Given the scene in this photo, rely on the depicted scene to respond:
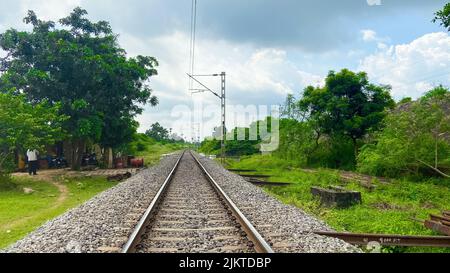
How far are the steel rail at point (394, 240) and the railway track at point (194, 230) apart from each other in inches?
61.1

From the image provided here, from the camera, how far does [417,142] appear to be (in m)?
14.6

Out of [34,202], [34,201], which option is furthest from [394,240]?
[34,201]

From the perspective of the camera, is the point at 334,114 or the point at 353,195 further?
the point at 334,114

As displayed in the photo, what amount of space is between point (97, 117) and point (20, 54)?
4.72 metres

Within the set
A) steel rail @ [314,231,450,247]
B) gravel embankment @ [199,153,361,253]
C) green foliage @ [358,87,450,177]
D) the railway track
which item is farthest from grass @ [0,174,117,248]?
green foliage @ [358,87,450,177]

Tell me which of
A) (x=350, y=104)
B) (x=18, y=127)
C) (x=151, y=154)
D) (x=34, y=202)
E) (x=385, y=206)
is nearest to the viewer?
(x=385, y=206)

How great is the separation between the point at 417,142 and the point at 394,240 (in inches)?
386

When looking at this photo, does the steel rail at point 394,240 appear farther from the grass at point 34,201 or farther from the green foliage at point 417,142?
the green foliage at point 417,142

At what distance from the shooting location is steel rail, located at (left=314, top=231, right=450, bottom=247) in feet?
20.0

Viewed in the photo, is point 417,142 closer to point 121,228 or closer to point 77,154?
point 121,228
